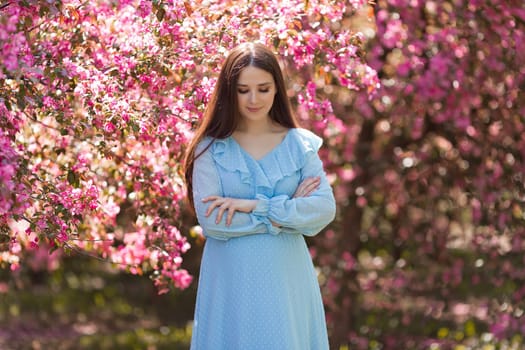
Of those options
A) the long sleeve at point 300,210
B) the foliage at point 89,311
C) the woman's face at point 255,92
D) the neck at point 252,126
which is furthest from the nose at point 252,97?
the foliage at point 89,311

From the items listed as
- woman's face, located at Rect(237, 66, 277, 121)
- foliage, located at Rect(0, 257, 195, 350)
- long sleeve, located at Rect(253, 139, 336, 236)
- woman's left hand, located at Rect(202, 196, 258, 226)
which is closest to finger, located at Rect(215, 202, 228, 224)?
woman's left hand, located at Rect(202, 196, 258, 226)

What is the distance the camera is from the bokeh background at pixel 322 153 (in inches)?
141

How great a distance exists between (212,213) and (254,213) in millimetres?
146

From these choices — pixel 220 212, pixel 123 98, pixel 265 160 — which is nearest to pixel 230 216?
pixel 220 212

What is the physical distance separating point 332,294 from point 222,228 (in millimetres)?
2917

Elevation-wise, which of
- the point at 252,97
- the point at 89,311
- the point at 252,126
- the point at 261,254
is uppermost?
the point at 252,97

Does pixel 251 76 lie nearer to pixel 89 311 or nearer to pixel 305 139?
pixel 305 139

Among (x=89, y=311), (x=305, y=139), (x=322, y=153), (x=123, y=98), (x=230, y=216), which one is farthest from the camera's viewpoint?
(x=89, y=311)

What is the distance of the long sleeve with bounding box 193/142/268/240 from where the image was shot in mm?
3258

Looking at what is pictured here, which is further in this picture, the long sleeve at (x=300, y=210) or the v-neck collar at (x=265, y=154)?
the v-neck collar at (x=265, y=154)

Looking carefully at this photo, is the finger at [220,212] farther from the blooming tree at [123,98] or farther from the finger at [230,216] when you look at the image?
the blooming tree at [123,98]

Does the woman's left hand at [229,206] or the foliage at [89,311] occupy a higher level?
the woman's left hand at [229,206]

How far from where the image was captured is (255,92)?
11.0 ft

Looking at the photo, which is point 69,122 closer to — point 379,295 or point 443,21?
point 443,21
